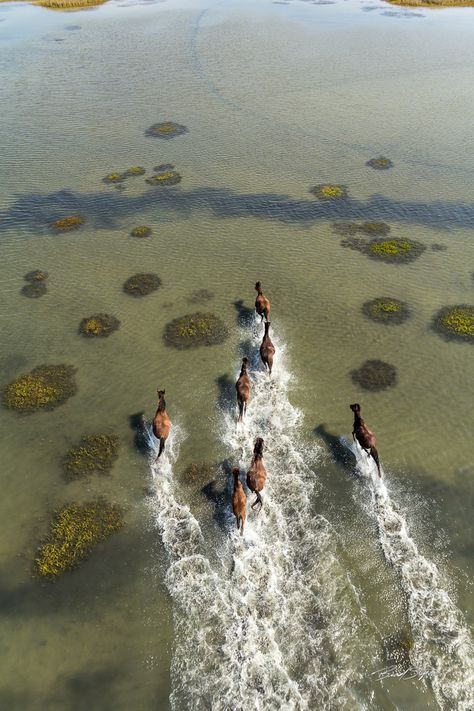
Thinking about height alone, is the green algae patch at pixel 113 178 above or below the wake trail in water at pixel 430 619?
above

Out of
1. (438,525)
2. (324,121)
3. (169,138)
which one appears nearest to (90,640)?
(438,525)

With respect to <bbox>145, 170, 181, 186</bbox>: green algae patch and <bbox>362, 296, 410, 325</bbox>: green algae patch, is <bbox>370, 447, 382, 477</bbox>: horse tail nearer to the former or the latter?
<bbox>362, 296, 410, 325</bbox>: green algae patch

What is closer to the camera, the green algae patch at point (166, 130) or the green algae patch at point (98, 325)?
the green algae patch at point (98, 325)

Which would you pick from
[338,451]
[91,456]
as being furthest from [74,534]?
[338,451]

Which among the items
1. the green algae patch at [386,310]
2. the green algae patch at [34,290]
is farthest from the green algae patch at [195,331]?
the green algae patch at [34,290]

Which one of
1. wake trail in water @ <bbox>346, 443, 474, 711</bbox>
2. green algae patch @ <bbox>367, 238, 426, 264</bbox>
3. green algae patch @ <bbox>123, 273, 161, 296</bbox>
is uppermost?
green algae patch @ <bbox>367, 238, 426, 264</bbox>

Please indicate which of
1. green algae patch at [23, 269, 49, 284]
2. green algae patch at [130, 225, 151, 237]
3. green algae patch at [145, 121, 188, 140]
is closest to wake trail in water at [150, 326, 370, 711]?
green algae patch at [23, 269, 49, 284]

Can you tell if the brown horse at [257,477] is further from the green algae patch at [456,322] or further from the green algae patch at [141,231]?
the green algae patch at [141,231]

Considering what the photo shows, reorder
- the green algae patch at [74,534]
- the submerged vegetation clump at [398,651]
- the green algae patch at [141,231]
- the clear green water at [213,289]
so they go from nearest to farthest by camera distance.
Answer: the submerged vegetation clump at [398,651], the clear green water at [213,289], the green algae patch at [74,534], the green algae patch at [141,231]
